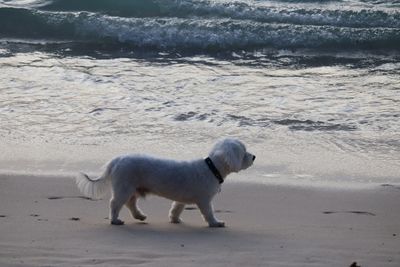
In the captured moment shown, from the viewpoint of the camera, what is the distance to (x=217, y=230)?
6.36 m

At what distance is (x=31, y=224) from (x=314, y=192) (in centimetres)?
260

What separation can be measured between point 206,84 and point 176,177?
6223mm

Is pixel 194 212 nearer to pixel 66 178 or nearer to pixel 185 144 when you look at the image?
pixel 66 178

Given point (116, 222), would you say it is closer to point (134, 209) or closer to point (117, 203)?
point (117, 203)

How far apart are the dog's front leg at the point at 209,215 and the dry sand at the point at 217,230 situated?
0.21ft

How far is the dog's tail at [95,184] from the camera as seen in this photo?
6.63 metres

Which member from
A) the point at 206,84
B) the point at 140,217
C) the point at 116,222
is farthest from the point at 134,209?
the point at 206,84

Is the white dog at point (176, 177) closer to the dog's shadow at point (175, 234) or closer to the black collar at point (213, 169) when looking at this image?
the black collar at point (213, 169)

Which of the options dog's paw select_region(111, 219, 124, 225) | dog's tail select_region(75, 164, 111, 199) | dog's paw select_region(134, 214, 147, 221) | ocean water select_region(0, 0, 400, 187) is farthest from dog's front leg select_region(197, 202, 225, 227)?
ocean water select_region(0, 0, 400, 187)

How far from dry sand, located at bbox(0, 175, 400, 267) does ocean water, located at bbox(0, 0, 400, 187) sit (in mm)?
621

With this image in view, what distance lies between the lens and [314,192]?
7.66 metres

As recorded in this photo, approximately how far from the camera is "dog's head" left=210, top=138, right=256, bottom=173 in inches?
255

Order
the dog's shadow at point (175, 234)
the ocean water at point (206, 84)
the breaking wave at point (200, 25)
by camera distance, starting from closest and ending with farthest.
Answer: the dog's shadow at point (175, 234) → the ocean water at point (206, 84) → the breaking wave at point (200, 25)

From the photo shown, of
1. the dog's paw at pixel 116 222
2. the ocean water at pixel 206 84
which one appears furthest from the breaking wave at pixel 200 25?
the dog's paw at pixel 116 222
